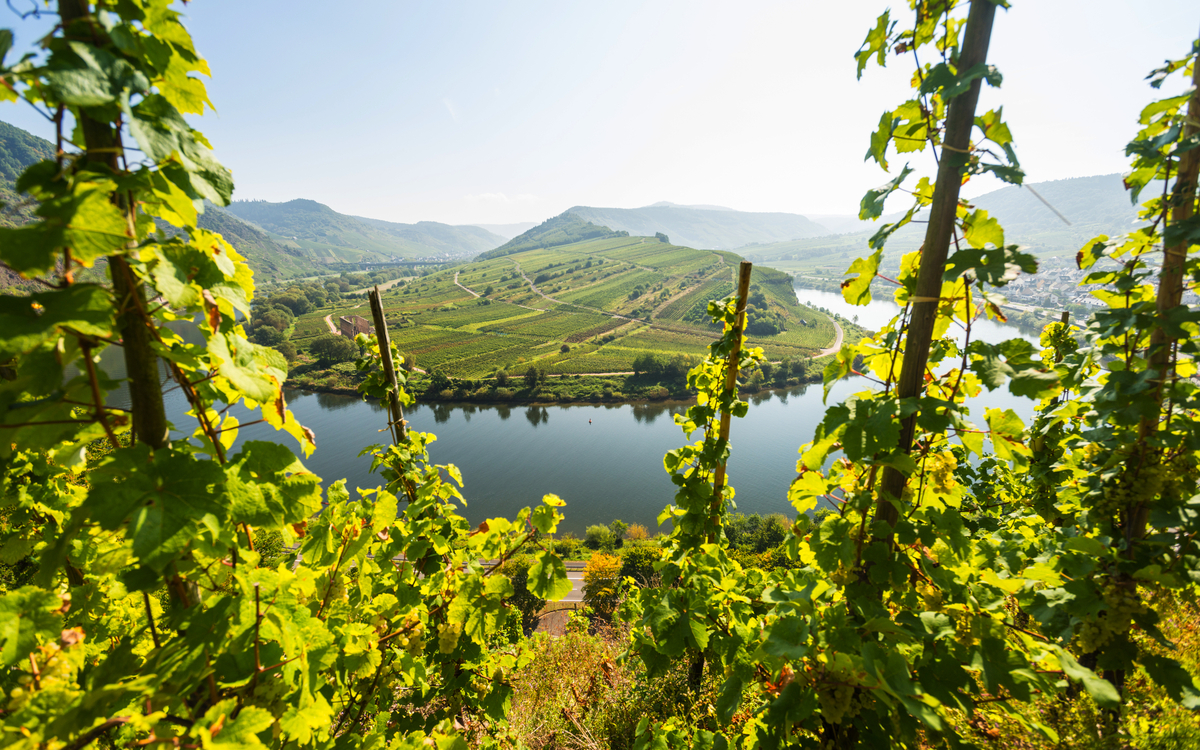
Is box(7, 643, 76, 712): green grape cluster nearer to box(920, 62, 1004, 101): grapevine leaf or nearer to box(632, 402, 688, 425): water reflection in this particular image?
box(920, 62, 1004, 101): grapevine leaf

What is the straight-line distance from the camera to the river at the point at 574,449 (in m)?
31.2

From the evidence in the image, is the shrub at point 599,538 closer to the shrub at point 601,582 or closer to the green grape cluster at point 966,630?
the shrub at point 601,582

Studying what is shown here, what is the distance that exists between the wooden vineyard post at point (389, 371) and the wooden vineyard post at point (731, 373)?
2.33 metres

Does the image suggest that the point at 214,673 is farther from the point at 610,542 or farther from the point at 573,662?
the point at 610,542

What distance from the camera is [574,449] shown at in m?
38.2

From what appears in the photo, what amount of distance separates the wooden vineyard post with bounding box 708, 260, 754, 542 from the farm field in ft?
168

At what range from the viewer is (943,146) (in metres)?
1.41

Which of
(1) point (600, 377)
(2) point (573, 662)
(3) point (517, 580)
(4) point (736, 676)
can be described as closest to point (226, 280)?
(4) point (736, 676)

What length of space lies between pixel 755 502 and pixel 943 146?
31824mm

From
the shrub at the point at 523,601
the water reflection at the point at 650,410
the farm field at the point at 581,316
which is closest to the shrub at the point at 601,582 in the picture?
the shrub at the point at 523,601

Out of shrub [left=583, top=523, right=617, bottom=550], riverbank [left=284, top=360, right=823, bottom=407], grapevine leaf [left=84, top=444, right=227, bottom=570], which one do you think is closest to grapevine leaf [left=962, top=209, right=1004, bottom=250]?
grapevine leaf [left=84, top=444, right=227, bottom=570]

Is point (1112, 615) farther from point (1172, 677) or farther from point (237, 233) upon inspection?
point (237, 233)

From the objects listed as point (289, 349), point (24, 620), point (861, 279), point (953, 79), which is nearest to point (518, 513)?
point (24, 620)

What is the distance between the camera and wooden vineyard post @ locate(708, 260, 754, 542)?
10.5 feet
